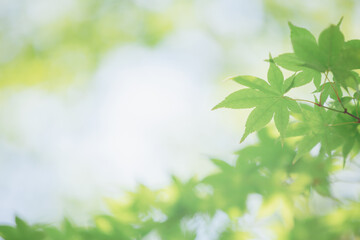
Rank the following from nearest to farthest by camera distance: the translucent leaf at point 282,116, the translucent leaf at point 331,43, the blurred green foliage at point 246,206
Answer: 1. the translucent leaf at point 331,43
2. the translucent leaf at point 282,116
3. the blurred green foliage at point 246,206

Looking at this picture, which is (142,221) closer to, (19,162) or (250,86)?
(250,86)

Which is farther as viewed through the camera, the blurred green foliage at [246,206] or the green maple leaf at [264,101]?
the blurred green foliage at [246,206]

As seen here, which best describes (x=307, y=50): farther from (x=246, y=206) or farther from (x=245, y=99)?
(x=246, y=206)

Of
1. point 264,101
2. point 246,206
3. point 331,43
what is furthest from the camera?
point 246,206

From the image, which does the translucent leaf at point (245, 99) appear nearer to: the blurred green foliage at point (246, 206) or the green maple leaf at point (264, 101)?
the green maple leaf at point (264, 101)

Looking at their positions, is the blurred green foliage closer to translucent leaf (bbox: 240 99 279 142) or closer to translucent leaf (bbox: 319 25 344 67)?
translucent leaf (bbox: 240 99 279 142)

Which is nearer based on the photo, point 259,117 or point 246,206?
point 259,117

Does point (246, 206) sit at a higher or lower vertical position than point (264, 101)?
lower

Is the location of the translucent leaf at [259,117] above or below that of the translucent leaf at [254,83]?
below

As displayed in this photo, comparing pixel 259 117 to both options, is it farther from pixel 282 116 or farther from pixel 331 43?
pixel 331 43

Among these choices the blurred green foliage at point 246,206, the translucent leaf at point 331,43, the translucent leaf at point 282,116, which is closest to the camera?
the translucent leaf at point 331,43

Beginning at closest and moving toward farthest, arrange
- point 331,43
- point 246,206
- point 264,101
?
1. point 331,43
2. point 264,101
3. point 246,206

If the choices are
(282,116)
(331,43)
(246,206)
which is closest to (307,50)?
(331,43)

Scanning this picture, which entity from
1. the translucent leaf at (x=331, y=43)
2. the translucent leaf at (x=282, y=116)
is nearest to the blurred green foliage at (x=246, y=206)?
the translucent leaf at (x=282, y=116)
